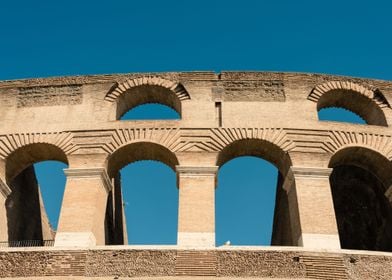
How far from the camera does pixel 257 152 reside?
12.2 metres

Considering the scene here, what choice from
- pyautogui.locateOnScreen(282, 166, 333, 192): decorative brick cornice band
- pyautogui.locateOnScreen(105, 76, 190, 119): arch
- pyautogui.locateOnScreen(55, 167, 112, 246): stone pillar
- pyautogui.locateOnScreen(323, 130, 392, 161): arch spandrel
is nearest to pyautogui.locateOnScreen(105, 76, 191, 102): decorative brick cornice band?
pyautogui.locateOnScreen(105, 76, 190, 119): arch

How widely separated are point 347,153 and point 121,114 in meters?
5.81

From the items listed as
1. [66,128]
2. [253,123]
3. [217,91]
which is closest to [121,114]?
[66,128]

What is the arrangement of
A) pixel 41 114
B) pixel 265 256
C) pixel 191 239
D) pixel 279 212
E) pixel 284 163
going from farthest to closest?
pixel 279 212 < pixel 41 114 < pixel 284 163 < pixel 191 239 < pixel 265 256

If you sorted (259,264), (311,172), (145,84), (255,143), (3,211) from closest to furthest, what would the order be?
(259,264), (311,172), (3,211), (255,143), (145,84)

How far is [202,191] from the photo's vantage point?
10938mm

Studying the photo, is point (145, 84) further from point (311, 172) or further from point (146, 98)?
point (311, 172)

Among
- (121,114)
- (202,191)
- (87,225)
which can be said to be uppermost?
(121,114)

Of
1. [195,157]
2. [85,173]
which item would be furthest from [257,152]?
[85,173]

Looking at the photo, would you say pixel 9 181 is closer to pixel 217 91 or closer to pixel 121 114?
pixel 121 114

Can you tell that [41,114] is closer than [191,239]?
No

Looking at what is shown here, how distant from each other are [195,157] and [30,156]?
164 inches

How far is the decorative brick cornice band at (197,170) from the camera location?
11195 millimetres

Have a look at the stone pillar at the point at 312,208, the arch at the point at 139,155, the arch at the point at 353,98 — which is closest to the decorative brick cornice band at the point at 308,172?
the stone pillar at the point at 312,208
